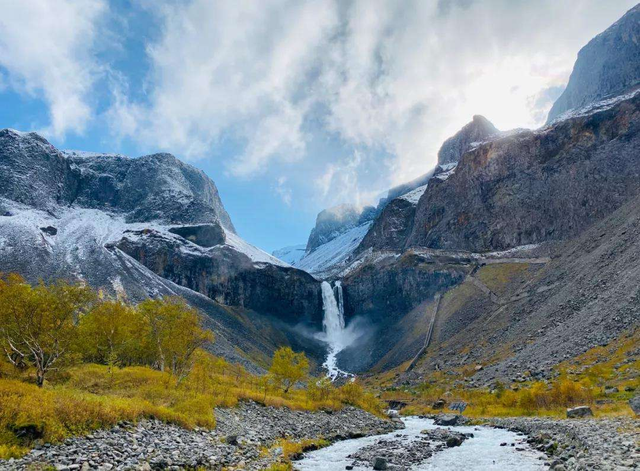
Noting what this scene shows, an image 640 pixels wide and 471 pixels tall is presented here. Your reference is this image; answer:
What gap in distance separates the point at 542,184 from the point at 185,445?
466 feet

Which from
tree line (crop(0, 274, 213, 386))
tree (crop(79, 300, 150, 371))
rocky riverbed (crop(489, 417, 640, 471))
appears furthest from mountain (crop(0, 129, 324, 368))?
rocky riverbed (crop(489, 417, 640, 471))

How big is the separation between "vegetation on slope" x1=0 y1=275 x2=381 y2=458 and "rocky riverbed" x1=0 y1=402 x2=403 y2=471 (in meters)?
0.87

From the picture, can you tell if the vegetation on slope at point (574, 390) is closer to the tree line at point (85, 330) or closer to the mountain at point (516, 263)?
the mountain at point (516, 263)

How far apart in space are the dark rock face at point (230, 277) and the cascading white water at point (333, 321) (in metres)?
3.51

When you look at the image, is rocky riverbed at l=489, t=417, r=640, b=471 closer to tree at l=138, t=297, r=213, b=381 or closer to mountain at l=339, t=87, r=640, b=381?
mountain at l=339, t=87, r=640, b=381

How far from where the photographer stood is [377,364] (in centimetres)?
11306

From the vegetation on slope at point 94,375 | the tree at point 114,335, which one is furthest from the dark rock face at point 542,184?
the tree at point 114,335

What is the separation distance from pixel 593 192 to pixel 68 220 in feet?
691

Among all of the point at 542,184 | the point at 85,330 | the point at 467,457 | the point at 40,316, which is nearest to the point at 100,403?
the point at 40,316

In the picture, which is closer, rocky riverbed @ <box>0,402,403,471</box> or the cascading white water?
rocky riverbed @ <box>0,402,403,471</box>

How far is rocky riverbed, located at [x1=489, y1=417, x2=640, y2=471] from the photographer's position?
704 inches

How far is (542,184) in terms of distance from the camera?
434 feet

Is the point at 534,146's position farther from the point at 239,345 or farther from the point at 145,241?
the point at 145,241

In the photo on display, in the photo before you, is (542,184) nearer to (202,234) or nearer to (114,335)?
(114,335)
